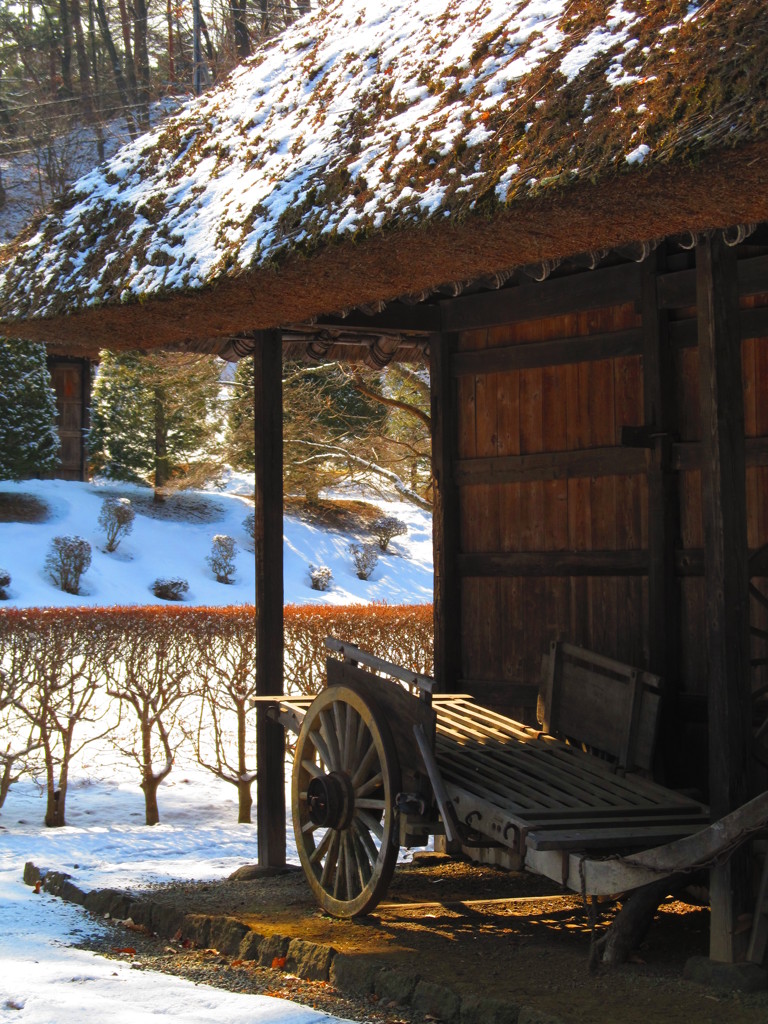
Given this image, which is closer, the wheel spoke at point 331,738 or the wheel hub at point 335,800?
the wheel hub at point 335,800

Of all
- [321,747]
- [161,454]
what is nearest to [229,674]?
[321,747]

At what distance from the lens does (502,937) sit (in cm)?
550

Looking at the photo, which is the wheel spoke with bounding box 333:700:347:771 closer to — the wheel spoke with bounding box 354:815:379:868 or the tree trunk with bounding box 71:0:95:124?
the wheel spoke with bounding box 354:815:379:868

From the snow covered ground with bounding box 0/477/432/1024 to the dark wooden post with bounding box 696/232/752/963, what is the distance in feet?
5.30

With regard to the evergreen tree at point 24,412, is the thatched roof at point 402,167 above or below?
below

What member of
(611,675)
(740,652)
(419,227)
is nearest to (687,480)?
(611,675)

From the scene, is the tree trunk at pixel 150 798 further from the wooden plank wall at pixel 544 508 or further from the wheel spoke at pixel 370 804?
the wheel spoke at pixel 370 804

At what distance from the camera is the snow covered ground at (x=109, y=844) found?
15.6 ft

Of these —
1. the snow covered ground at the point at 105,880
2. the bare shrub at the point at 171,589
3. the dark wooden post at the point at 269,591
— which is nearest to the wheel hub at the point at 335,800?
the snow covered ground at the point at 105,880

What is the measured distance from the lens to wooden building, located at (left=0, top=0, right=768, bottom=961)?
4.34 metres

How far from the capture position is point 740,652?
181 inches

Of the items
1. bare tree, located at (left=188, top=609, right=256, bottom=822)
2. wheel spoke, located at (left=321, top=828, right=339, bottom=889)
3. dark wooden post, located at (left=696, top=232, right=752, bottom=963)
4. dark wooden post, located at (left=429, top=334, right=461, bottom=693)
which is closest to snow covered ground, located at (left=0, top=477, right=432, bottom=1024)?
bare tree, located at (left=188, top=609, right=256, bottom=822)

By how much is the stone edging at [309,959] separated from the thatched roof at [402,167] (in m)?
2.85

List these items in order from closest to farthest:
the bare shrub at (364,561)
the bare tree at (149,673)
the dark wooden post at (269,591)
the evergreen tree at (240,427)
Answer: the dark wooden post at (269,591) → the bare tree at (149,673) → the evergreen tree at (240,427) → the bare shrub at (364,561)
